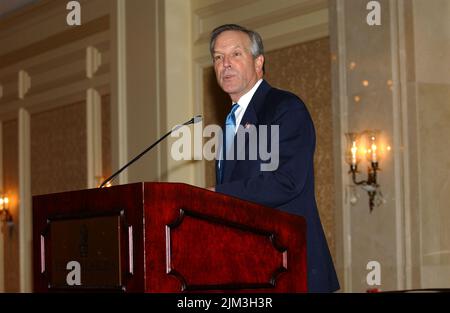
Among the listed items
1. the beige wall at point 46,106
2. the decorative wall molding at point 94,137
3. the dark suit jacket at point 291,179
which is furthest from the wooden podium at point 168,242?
the decorative wall molding at point 94,137

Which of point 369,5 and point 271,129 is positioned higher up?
point 369,5

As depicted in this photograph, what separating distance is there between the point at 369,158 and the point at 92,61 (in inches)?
179

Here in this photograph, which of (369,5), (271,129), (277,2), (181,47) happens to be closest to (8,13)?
(181,47)

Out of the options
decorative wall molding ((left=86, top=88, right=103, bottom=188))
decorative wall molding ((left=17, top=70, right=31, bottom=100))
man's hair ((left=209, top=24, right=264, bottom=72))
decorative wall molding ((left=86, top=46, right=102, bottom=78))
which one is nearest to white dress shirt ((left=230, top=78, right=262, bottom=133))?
man's hair ((left=209, top=24, right=264, bottom=72))

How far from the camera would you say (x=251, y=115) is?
11.2 ft

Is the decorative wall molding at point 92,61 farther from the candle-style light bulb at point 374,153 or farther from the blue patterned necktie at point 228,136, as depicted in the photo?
the blue patterned necktie at point 228,136

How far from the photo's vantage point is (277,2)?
Result: 8031mm

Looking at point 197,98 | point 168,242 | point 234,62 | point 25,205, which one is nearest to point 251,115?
point 234,62

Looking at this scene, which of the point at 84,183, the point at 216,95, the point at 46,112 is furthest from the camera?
the point at 46,112

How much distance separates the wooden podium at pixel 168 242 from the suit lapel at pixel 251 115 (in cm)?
43

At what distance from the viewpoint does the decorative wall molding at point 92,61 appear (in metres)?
10.4

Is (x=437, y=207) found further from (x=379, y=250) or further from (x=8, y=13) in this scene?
(x=8, y=13)

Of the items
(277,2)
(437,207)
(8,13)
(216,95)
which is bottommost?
(437,207)
